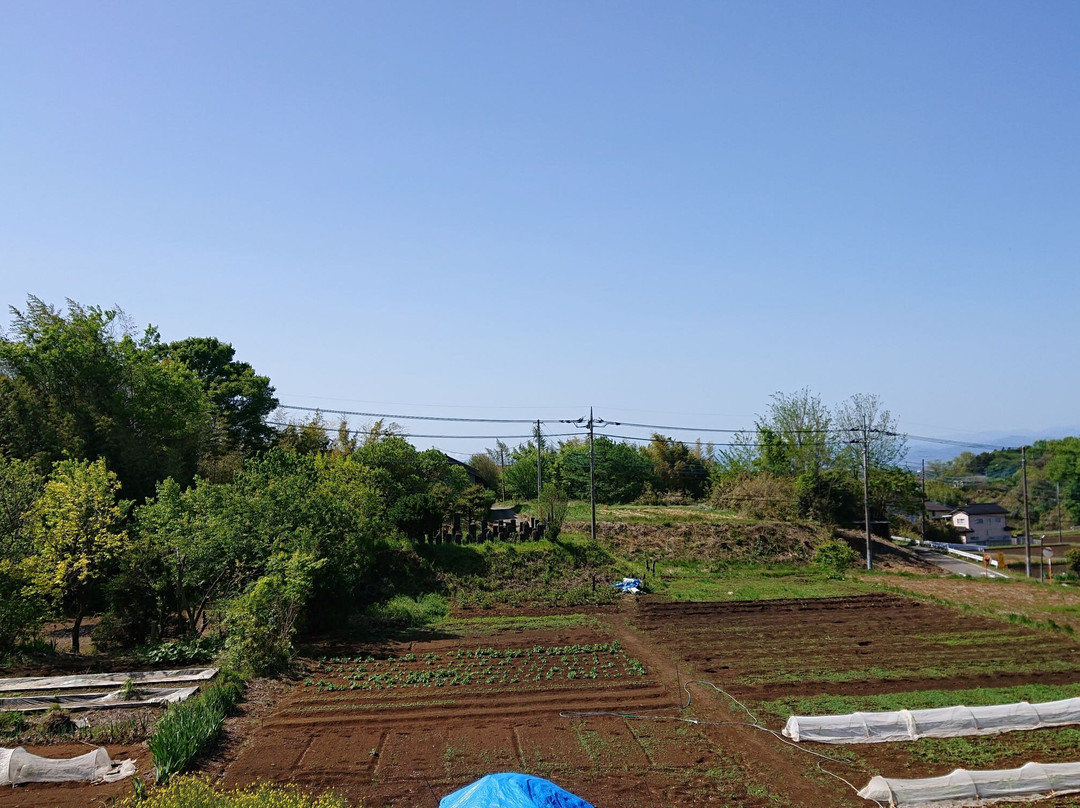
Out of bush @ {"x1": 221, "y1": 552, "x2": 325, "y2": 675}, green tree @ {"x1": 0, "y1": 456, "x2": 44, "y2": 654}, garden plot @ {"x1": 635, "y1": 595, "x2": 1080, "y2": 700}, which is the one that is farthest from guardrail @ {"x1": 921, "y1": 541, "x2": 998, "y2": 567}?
green tree @ {"x1": 0, "y1": 456, "x2": 44, "y2": 654}

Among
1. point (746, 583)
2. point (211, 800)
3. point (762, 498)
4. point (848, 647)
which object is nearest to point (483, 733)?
point (211, 800)

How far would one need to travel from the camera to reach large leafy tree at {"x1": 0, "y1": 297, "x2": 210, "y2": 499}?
2527 centimetres

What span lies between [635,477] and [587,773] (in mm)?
44792

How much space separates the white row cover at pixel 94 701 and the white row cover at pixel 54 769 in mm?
2330

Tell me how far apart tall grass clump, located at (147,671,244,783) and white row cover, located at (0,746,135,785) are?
54cm

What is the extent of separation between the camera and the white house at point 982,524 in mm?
67938

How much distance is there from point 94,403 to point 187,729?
22.0 m

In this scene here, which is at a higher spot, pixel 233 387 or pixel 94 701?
pixel 233 387

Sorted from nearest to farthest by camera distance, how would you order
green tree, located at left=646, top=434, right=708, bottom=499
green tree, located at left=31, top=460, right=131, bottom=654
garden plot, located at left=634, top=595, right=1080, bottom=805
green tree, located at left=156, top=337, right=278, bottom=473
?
garden plot, located at left=634, top=595, right=1080, bottom=805 → green tree, located at left=31, top=460, right=131, bottom=654 → green tree, located at left=156, top=337, right=278, bottom=473 → green tree, located at left=646, top=434, right=708, bottom=499

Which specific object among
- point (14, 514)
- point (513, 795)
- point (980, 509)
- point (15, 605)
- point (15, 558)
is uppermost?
point (14, 514)

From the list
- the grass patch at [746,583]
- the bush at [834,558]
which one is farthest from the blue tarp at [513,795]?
the bush at [834,558]

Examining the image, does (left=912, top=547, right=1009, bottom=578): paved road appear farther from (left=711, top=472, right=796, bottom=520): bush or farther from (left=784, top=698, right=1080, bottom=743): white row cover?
(left=784, top=698, right=1080, bottom=743): white row cover

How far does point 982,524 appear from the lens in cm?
6856

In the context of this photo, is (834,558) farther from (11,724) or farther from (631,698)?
(11,724)
